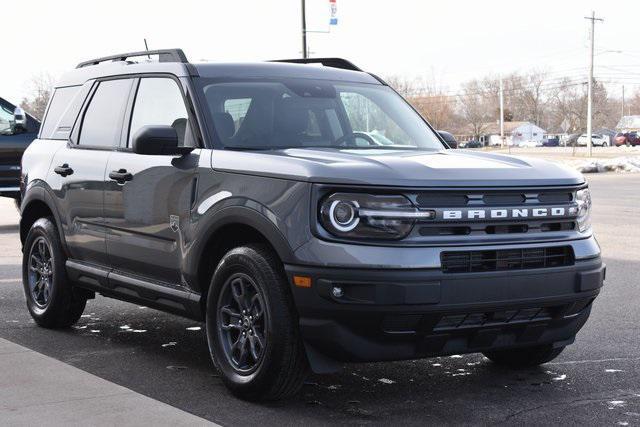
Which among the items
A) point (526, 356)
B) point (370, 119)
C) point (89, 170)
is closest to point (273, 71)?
point (370, 119)

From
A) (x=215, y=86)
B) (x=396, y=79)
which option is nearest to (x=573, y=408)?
(x=215, y=86)

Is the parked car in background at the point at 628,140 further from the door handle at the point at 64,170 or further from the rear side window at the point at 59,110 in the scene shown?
the door handle at the point at 64,170

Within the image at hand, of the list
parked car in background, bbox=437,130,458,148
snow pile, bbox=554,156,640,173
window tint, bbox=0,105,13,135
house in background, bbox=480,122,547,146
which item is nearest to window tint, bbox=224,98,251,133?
parked car in background, bbox=437,130,458,148

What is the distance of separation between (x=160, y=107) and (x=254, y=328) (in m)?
1.86

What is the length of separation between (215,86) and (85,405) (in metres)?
2.16

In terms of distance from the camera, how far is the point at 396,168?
518 cm

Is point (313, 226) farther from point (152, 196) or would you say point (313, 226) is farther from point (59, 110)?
point (59, 110)

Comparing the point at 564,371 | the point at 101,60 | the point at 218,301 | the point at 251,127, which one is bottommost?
the point at 564,371

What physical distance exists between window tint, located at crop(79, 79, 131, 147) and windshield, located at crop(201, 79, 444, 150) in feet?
3.13

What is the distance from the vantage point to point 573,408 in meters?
5.39

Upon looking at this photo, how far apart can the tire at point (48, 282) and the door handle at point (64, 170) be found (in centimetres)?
46

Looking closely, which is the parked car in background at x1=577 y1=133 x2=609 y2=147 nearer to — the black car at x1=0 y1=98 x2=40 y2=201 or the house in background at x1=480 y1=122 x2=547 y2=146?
the house in background at x1=480 y1=122 x2=547 y2=146

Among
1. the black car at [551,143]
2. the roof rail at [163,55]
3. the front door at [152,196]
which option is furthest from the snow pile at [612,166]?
the black car at [551,143]

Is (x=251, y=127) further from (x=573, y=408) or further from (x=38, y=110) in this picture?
(x=38, y=110)
